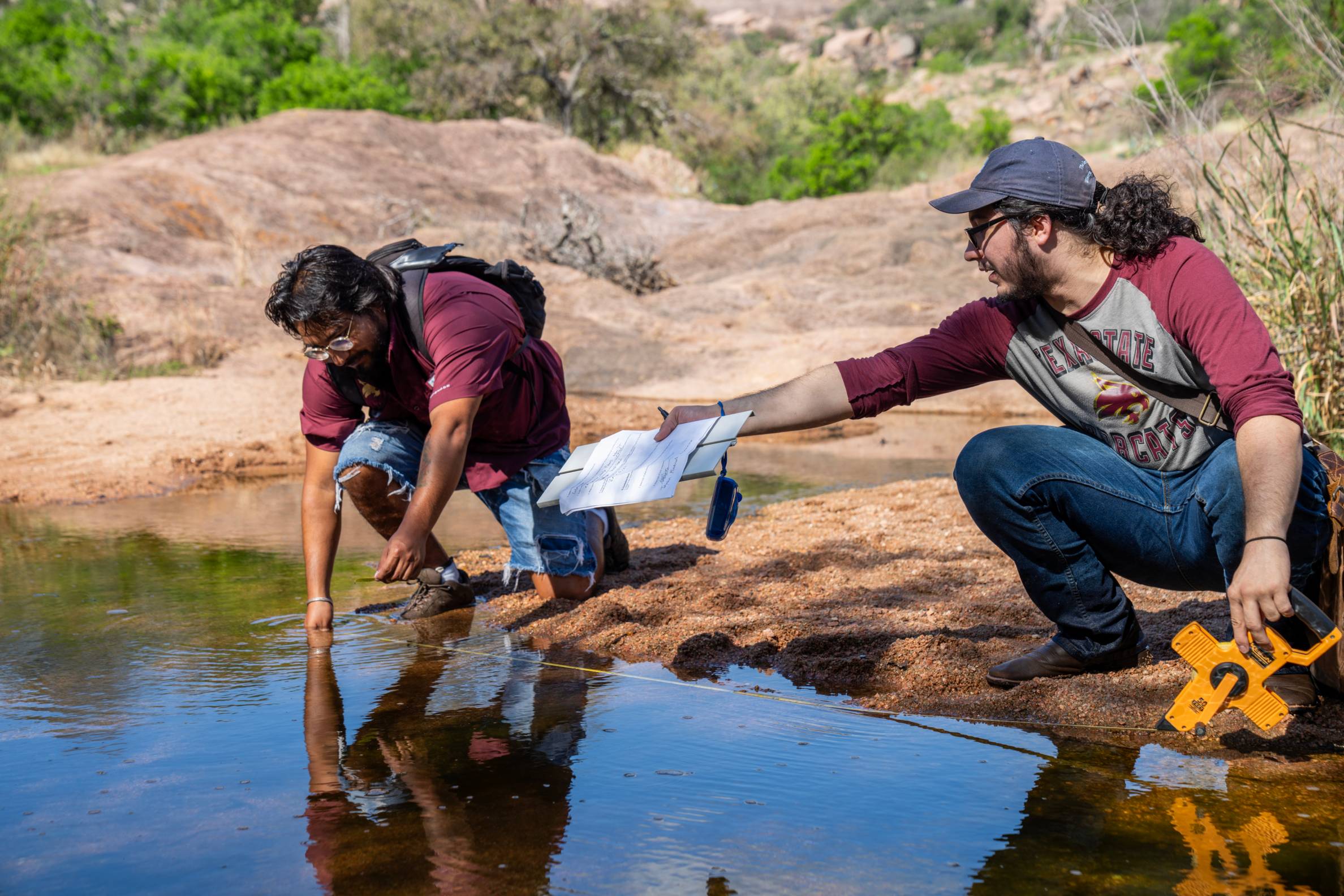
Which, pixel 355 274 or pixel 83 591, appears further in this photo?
pixel 83 591

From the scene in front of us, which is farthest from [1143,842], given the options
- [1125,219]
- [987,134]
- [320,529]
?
[987,134]

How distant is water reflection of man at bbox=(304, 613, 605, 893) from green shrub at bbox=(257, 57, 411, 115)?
25.6 m

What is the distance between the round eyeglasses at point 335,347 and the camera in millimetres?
3566

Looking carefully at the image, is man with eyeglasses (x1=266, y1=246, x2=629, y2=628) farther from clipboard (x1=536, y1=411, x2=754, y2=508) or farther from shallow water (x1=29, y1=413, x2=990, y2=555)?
shallow water (x1=29, y1=413, x2=990, y2=555)

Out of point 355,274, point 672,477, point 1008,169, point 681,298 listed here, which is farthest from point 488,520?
point 681,298

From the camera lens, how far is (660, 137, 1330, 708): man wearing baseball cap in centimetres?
248

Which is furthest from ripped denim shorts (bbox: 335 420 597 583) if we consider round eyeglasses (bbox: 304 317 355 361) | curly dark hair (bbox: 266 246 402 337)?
curly dark hair (bbox: 266 246 402 337)

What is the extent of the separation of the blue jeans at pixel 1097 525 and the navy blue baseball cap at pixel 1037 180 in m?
0.56

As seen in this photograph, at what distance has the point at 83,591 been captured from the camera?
14.6 ft

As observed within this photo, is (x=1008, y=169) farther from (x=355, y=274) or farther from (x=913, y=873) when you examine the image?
(x=355, y=274)

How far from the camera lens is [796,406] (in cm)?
312

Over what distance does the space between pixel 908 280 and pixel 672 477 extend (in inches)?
531

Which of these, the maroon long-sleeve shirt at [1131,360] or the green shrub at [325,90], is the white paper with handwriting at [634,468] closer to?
the maroon long-sleeve shirt at [1131,360]

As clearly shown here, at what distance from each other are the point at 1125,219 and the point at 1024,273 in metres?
0.24
